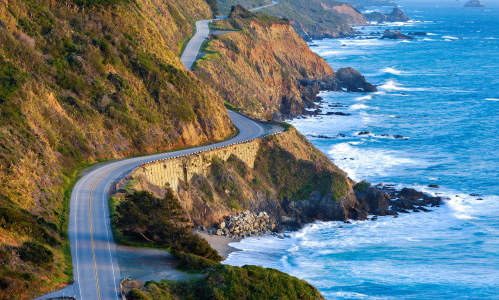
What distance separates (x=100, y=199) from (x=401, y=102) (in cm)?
7070

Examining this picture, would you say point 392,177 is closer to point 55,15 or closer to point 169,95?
point 169,95

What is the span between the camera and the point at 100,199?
114 ft

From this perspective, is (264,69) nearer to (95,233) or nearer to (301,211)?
(301,211)

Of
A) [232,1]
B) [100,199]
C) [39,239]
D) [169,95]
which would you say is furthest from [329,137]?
[232,1]

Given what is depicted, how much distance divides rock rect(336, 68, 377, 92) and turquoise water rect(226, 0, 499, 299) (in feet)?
12.4

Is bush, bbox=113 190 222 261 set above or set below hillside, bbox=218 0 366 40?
below

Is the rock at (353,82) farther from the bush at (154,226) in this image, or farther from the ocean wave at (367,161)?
the bush at (154,226)

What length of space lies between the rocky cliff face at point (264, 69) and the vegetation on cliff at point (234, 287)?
3816 cm

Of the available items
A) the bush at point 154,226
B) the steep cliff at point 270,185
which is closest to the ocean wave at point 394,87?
the steep cliff at point 270,185

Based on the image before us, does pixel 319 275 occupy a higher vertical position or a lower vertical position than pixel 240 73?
lower

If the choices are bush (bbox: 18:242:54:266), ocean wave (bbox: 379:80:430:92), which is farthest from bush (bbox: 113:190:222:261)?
ocean wave (bbox: 379:80:430:92)

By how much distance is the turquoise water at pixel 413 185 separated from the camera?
38875 mm

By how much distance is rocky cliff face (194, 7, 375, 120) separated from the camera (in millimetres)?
74875

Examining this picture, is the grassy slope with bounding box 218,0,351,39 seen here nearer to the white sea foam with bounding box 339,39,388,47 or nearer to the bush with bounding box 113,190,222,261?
the white sea foam with bounding box 339,39,388,47
